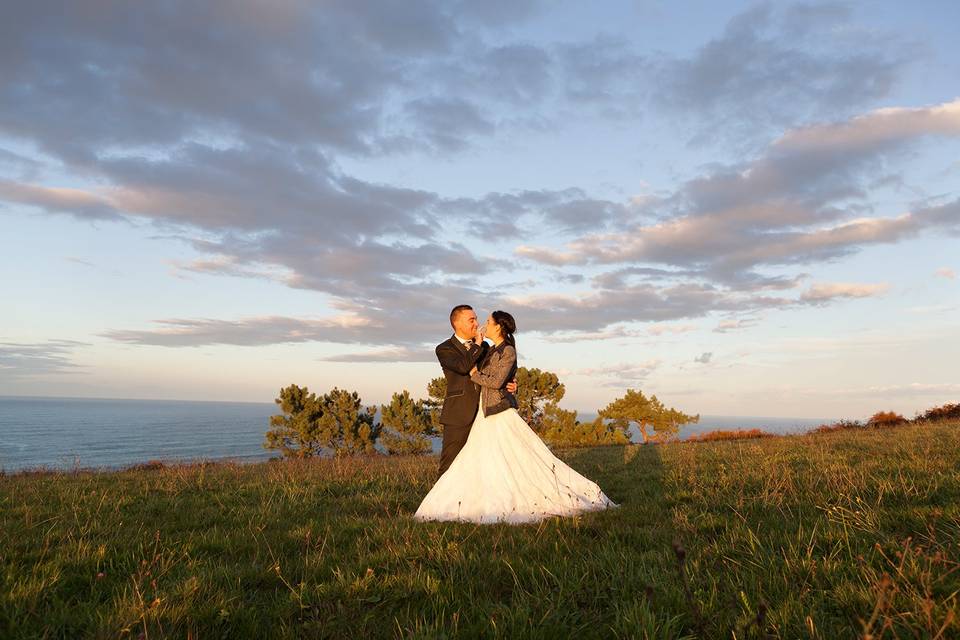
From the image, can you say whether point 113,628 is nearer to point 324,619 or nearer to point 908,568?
point 324,619

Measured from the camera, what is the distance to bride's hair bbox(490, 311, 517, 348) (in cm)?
903

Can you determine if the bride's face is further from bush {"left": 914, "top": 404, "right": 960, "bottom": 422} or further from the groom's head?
bush {"left": 914, "top": 404, "right": 960, "bottom": 422}

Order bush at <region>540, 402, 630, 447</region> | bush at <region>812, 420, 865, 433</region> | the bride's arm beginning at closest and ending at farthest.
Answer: the bride's arm
bush at <region>812, 420, 865, 433</region>
bush at <region>540, 402, 630, 447</region>

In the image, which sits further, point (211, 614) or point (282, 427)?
point (282, 427)

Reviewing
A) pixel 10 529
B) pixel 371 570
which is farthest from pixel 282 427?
pixel 371 570

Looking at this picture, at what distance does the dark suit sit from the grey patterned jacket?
246 mm

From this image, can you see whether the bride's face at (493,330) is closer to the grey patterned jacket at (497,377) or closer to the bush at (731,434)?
the grey patterned jacket at (497,377)

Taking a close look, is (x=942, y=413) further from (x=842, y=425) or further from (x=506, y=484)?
(x=506, y=484)

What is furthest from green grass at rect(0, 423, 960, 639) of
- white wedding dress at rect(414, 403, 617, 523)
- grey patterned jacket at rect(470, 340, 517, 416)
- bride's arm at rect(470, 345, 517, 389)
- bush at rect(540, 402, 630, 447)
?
bush at rect(540, 402, 630, 447)

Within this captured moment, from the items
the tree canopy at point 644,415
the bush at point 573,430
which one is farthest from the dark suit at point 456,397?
the tree canopy at point 644,415

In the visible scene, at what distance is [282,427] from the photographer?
58812 millimetres

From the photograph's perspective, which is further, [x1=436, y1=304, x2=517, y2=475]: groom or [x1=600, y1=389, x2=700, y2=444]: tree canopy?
[x1=600, y1=389, x2=700, y2=444]: tree canopy

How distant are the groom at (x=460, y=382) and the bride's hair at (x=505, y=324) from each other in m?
0.39

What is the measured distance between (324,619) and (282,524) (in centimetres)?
358
